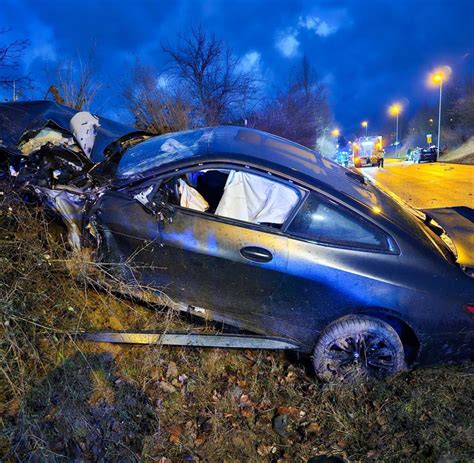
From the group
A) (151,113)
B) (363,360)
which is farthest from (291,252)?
(151,113)

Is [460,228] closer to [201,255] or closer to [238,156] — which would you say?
[238,156]

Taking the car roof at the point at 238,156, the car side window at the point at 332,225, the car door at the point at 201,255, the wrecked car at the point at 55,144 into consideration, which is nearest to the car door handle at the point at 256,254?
the car door at the point at 201,255

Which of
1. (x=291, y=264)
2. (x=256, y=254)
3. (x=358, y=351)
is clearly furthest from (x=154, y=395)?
(x=358, y=351)

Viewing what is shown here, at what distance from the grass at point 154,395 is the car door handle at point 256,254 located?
802mm

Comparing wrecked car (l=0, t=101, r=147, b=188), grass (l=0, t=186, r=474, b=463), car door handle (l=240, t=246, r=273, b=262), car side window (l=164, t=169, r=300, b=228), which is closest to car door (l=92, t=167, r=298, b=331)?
car door handle (l=240, t=246, r=273, b=262)

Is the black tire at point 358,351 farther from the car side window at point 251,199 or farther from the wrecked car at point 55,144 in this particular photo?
the wrecked car at point 55,144

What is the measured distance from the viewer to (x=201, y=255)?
3.12 metres

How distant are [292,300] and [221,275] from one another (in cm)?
55

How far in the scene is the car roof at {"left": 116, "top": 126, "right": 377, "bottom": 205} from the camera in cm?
327

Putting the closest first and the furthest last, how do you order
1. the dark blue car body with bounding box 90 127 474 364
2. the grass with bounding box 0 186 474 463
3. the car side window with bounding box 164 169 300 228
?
1. the grass with bounding box 0 186 474 463
2. the dark blue car body with bounding box 90 127 474 364
3. the car side window with bounding box 164 169 300 228

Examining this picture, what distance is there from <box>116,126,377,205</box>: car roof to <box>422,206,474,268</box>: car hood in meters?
0.78

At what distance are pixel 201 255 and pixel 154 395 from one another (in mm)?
1049

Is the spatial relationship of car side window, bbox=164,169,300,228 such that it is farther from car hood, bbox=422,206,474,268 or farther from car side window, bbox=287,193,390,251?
car hood, bbox=422,206,474,268

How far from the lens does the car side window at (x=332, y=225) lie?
10.2ft
